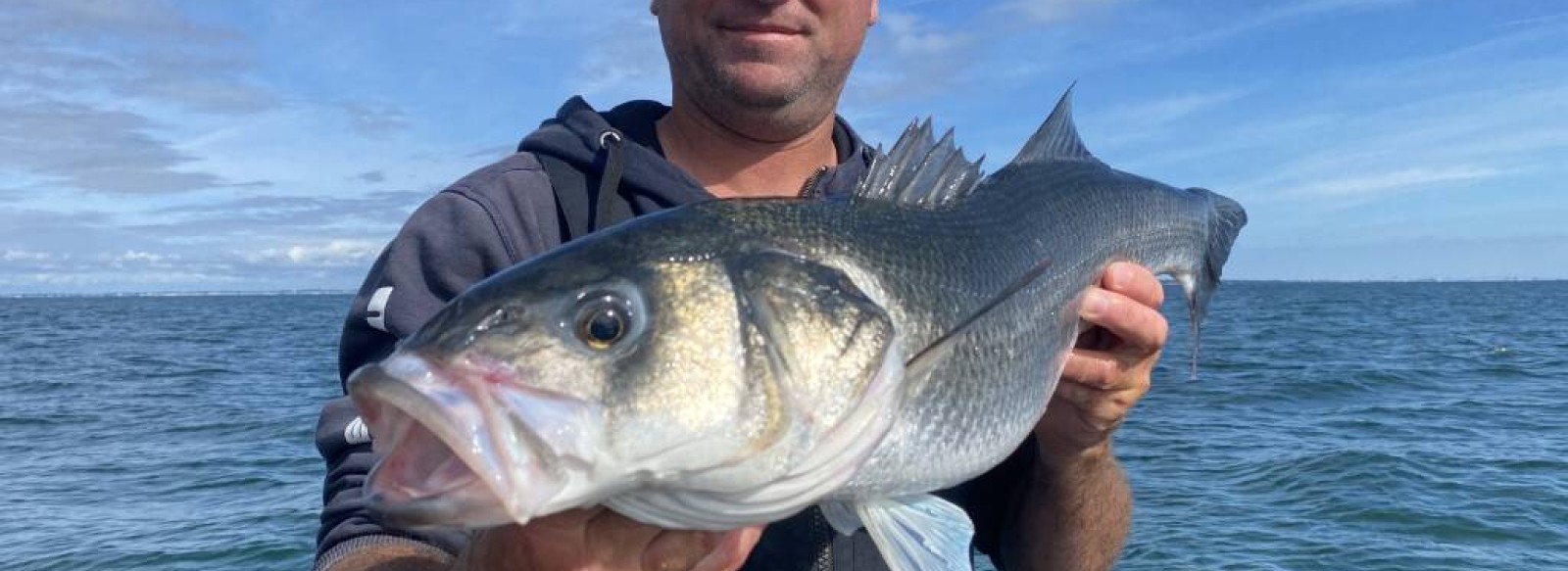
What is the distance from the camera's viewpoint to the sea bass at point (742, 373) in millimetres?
1634

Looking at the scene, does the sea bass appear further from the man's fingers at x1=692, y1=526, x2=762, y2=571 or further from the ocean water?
the ocean water

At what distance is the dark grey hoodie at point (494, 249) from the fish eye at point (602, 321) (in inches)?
36.4

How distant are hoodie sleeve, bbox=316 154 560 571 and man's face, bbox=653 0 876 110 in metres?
0.66

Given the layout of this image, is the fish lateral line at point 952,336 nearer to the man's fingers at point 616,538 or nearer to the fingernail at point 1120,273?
the fingernail at point 1120,273

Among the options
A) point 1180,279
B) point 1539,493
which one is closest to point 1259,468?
point 1539,493

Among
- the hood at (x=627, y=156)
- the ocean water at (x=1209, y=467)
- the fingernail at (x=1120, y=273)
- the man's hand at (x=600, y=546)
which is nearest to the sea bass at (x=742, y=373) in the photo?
the man's hand at (x=600, y=546)

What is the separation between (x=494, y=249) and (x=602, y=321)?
39.9 inches

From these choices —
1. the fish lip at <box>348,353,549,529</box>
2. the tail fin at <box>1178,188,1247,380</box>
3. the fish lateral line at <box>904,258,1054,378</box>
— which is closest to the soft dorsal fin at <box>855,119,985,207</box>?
the fish lateral line at <box>904,258,1054,378</box>

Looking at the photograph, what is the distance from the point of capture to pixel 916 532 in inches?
85.6

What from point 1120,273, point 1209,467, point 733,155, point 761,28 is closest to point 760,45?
point 761,28

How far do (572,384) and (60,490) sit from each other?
1260 cm

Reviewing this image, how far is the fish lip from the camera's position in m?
1.57

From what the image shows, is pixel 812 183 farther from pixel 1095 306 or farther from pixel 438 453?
pixel 438 453

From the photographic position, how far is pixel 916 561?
2150 mm
